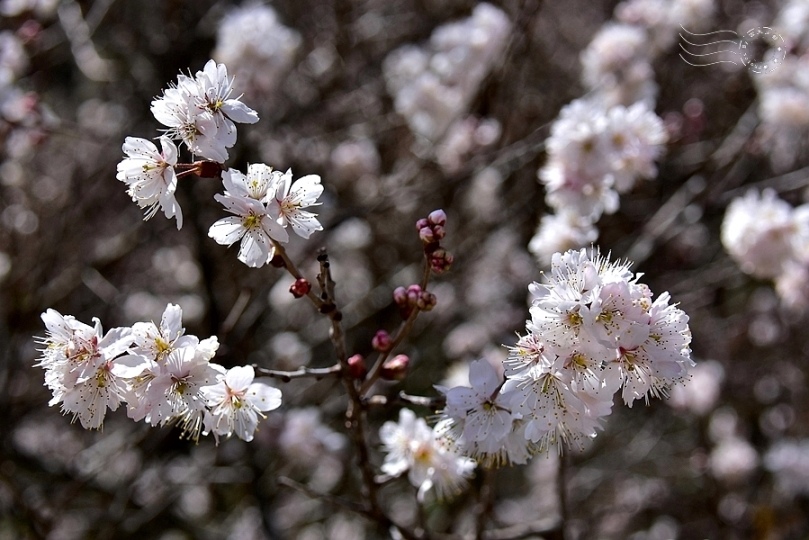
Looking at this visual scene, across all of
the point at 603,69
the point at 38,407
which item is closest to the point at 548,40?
the point at 603,69

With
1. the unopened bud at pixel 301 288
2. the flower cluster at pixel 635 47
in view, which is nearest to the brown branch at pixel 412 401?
the unopened bud at pixel 301 288

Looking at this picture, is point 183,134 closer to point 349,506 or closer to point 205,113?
point 205,113

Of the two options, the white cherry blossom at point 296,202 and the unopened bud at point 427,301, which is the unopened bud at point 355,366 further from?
the white cherry blossom at point 296,202

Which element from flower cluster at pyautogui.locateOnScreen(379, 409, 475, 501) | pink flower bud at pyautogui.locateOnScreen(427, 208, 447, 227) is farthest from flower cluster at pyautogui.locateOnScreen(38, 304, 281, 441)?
flower cluster at pyautogui.locateOnScreen(379, 409, 475, 501)

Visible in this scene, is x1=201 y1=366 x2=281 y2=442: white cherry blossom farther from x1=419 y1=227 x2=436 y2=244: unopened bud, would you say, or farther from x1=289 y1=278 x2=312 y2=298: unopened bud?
x1=419 y1=227 x2=436 y2=244: unopened bud

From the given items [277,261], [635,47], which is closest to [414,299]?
[277,261]
